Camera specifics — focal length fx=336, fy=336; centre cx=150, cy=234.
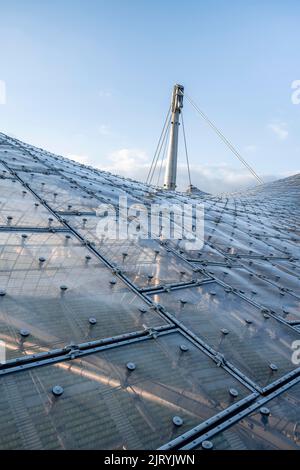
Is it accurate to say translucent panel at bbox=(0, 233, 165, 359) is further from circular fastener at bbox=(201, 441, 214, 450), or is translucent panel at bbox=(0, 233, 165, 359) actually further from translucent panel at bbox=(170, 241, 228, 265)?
translucent panel at bbox=(170, 241, 228, 265)

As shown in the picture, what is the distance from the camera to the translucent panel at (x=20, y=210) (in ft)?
27.6

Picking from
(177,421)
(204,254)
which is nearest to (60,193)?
(204,254)

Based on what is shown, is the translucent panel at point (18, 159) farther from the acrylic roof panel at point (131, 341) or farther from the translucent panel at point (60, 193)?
the acrylic roof panel at point (131, 341)

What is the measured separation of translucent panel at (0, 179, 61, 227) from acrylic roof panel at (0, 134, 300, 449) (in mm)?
58

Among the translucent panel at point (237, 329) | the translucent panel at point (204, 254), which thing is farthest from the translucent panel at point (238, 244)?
the translucent panel at point (237, 329)

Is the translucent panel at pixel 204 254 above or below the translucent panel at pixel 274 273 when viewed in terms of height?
above

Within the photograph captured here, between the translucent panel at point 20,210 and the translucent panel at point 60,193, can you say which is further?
the translucent panel at point 60,193

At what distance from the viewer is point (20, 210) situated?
9.05 meters

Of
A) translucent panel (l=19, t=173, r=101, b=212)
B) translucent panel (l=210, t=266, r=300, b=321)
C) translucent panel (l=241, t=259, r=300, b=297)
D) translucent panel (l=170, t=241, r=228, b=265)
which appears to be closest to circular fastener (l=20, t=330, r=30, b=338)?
translucent panel (l=210, t=266, r=300, b=321)

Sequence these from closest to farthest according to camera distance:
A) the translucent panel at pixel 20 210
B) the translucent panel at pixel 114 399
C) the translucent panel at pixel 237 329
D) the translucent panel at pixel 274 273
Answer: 1. the translucent panel at pixel 114 399
2. the translucent panel at pixel 237 329
3. the translucent panel at pixel 20 210
4. the translucent panel at pixel 274 273

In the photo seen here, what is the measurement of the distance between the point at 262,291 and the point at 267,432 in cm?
515

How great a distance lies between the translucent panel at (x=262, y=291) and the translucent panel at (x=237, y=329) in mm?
736

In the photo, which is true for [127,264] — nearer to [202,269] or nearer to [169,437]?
[202,269]
